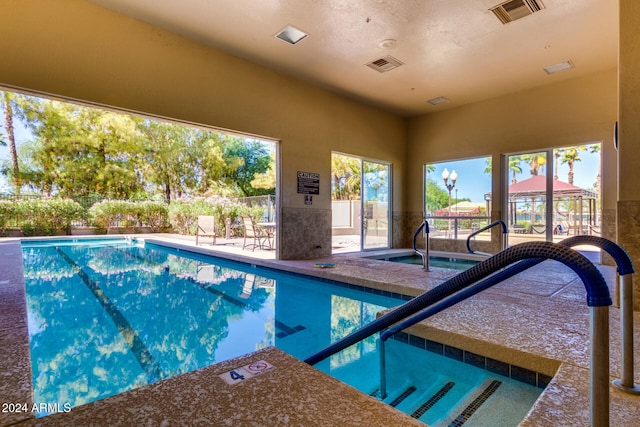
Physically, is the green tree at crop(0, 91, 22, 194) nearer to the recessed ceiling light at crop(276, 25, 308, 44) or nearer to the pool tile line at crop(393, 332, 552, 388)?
the recessed ceiling light at crop(276, 25, 308, 44)

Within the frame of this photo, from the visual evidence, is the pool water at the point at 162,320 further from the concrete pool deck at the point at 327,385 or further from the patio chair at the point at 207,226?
the patio chair at the point at 207,226

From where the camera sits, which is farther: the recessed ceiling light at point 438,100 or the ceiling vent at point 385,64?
the recessed ceiling light at point 438,100

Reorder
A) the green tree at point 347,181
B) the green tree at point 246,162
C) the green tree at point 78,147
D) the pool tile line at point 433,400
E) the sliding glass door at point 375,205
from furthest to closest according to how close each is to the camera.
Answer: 1. the green tree at point 246,162
2. the green tree at point 347,181
3. the green tree at point 78,147
4. the sliding glass door at point 375,205
5. the pool tile line at point 433,400

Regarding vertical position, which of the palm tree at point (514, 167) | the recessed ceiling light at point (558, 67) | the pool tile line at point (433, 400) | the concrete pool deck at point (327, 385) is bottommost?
the pool tile line at point (433, 400)

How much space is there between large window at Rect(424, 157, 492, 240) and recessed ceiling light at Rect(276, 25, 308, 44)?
15.4 ft

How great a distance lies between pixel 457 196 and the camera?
743 centimetres

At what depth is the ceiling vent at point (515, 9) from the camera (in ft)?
11.9

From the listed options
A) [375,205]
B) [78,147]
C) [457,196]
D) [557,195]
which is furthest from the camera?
[78,147]

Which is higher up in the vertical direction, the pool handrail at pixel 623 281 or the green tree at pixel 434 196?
the green tree at pixel 434 196

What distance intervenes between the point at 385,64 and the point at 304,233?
10.8 ft

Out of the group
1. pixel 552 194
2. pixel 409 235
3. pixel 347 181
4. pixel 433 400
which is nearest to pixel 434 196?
pixel 409 235

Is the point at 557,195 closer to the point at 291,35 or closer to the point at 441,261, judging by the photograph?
the point at 441,261

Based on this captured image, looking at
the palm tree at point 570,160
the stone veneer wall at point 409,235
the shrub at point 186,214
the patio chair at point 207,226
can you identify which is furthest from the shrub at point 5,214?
the palm tree at point 570,160

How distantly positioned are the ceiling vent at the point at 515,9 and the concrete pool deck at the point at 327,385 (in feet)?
10.9
